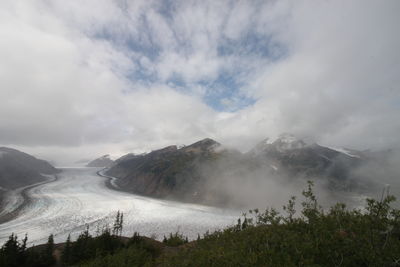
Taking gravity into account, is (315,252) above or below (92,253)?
above

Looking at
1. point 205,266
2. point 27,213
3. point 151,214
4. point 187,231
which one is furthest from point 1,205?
point 205,266

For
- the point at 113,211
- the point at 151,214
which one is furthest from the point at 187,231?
the point at 113,211

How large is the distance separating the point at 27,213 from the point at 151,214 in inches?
3190

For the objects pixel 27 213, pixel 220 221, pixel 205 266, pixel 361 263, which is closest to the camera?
pixel 361 263

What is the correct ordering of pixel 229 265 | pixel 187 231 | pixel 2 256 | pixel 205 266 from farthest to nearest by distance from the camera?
pixel 187 231, pixel 2 256, pixel 205 266, pixel 229 265

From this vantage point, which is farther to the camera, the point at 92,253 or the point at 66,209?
the point at 66,209

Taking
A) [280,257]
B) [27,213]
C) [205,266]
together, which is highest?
[280,257]

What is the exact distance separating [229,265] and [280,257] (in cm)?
347

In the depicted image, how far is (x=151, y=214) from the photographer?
15800 cm

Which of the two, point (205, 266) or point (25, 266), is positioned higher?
point (205, 266)

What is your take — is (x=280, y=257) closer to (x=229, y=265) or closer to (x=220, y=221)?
(x=229, y=265)

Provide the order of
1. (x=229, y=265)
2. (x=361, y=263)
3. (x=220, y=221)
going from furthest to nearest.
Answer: (x=220, y=221) < (x=229, y=265) < (x=361, y=263)

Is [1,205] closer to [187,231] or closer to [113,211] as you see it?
[113,211]

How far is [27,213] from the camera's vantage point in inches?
5458
